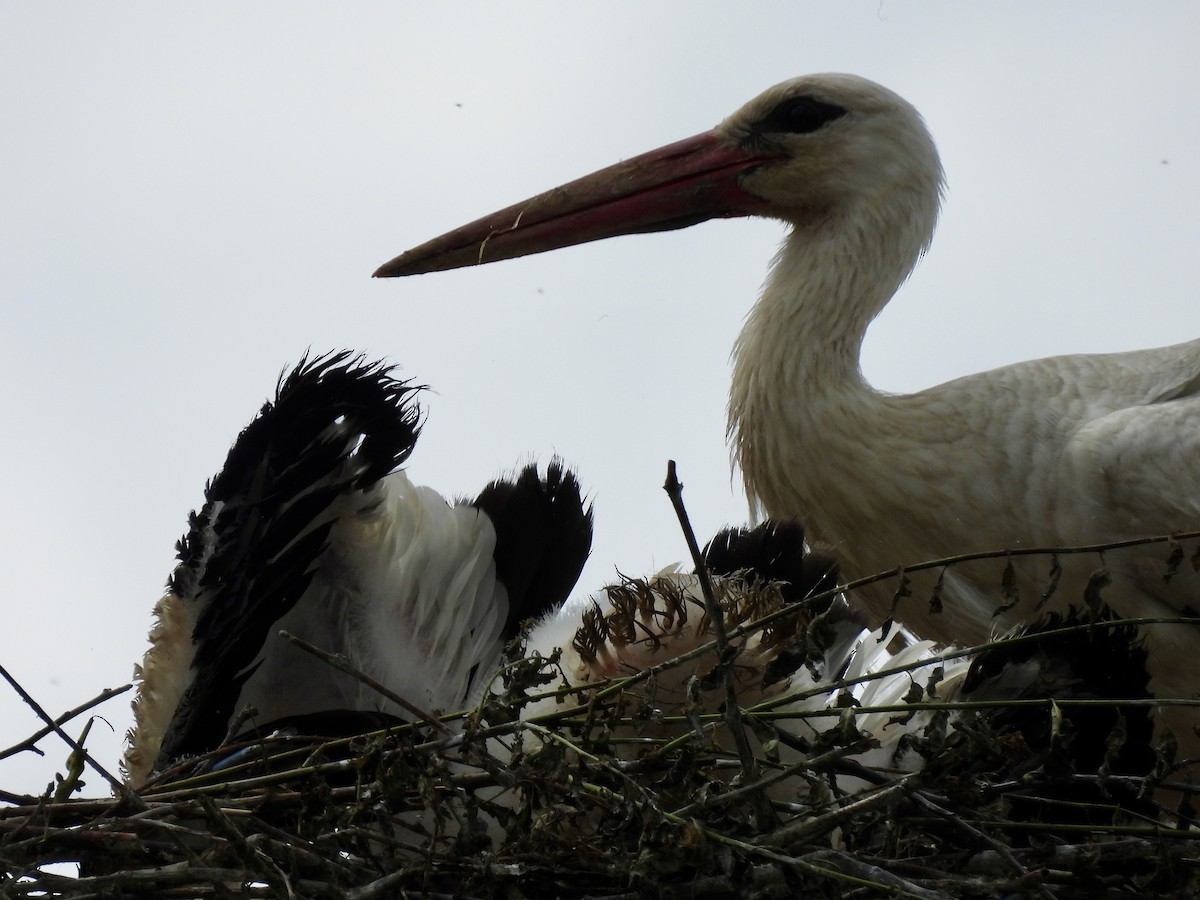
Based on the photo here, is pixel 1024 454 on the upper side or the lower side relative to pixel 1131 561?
upper

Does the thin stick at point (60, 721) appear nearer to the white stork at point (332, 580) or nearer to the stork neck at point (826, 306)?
the white stork at point (332, 580)

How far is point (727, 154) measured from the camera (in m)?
4.35

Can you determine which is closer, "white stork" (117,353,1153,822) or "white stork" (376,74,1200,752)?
"white stork" (117,353,1153,822)

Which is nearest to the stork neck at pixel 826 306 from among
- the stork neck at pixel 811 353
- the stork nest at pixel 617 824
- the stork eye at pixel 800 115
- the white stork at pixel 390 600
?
the stork neck at pixel 811 353

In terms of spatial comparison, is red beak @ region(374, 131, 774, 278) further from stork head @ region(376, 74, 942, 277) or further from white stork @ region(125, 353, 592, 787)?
white stork @ region(125, 353, 592, 787)

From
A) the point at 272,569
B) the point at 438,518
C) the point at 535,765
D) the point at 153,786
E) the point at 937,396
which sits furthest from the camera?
the point at 937,396

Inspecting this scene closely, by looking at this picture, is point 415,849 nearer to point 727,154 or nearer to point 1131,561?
point 1131,561

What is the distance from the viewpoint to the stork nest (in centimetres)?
208

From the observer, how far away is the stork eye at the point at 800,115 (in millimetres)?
4262

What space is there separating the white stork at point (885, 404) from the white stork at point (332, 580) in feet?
2.75

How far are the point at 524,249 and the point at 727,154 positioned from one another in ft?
2.09

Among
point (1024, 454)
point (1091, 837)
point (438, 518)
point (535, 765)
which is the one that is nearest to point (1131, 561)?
point (1024, 454)

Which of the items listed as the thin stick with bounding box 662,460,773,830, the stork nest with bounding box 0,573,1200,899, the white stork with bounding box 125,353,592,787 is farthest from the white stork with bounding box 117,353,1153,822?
the thin stick with bounding box 662,460,773,830

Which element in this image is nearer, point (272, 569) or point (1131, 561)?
point (272, 569)
